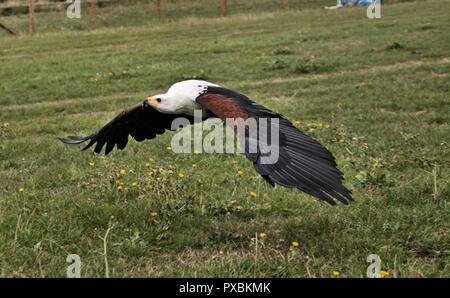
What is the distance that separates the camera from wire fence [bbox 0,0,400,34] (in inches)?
901

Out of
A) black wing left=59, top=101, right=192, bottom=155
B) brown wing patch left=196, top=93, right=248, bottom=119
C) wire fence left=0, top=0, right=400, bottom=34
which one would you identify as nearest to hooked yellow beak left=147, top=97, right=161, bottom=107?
black wing left=59, top=101, right=192, bottom=155

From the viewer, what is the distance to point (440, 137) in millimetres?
6652

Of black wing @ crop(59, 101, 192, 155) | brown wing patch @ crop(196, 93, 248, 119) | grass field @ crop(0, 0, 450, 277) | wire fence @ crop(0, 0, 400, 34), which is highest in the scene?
wire fence @ crop(0, 0, 400, 34)

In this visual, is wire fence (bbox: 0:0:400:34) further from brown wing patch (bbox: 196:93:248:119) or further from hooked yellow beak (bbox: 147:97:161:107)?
brown wing patch (bbox: 196:93:248:119)

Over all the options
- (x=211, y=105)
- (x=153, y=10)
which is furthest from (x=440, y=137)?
(x=153, y=10)

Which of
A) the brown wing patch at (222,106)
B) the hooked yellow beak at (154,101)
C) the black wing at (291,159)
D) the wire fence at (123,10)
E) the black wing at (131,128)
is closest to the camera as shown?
the black wing at (291,159)

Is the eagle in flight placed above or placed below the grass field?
above

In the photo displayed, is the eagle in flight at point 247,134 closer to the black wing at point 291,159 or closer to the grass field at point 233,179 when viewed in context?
the black wing at point 291,159

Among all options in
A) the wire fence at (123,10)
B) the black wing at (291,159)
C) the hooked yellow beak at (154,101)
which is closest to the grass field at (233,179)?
the black wing at (291,159)

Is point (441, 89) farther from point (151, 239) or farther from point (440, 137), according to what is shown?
point (151, 239)

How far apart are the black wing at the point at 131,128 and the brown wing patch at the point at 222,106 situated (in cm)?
73

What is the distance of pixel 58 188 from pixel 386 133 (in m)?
3.39

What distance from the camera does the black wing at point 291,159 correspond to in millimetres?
3521

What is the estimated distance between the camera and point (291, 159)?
3.73m
